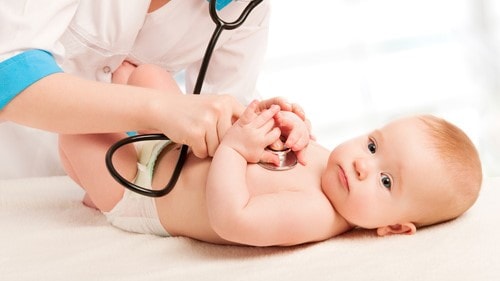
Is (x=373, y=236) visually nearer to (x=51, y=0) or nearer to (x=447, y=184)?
(x=447, y=184)

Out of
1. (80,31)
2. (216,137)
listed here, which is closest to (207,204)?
(216,137)

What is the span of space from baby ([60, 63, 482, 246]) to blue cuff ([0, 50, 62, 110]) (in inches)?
7.0

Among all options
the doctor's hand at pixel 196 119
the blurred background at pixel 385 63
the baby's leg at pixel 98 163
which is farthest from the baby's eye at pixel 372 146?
A: the blurred background at pixel 385 63

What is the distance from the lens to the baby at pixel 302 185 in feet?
4.01

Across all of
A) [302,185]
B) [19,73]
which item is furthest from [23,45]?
[302,185]

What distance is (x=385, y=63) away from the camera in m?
2.65

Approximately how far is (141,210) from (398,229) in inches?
18.2

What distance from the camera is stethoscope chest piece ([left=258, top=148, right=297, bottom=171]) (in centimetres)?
130

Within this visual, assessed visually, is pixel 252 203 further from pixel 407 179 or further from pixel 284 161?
pixel 407 179

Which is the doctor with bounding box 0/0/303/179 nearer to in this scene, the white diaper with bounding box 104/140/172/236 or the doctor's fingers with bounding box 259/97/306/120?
the doctor's fingers with bounding box 259/97/306/120

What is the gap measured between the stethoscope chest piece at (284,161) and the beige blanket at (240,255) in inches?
5.5

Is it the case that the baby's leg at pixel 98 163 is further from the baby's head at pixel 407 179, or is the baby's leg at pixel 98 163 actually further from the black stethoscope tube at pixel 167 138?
the baby's head at pixel 407 179

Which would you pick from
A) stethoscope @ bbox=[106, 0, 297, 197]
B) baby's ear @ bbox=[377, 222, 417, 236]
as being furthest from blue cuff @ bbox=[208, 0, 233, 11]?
baby's ear @ bbox=[377, 222, 417, 236]

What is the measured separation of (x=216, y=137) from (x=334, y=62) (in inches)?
56.6
